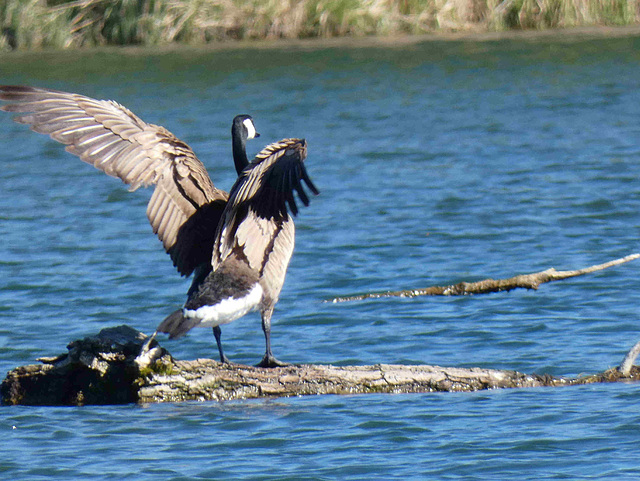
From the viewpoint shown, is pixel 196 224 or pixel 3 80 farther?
pixel 3 80

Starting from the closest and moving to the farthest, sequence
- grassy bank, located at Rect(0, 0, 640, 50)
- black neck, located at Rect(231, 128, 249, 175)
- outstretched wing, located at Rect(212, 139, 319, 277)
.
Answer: outstretched wing, located at Rect(212, 139, 319, 277), black neck, located at Rect(231, 128, 249, 175), grassy bank, located at Rect(0, 0, 640, 50)

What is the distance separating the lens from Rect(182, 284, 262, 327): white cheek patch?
6.25 meters

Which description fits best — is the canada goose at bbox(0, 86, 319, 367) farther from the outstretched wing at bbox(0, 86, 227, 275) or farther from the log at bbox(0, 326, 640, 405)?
the log at bbox(0, 326, 640, 405)

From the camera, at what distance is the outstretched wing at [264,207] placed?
6.48 m

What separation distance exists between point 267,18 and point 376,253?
14.4 m

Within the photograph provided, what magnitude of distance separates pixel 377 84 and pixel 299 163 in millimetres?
15081

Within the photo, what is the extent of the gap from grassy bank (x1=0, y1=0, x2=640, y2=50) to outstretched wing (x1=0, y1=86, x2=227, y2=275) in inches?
683

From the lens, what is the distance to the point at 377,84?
21266mm

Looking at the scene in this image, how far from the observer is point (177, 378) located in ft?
21.0

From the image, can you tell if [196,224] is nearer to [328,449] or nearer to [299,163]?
[299,163]

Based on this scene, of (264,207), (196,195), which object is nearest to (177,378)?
(264,207)

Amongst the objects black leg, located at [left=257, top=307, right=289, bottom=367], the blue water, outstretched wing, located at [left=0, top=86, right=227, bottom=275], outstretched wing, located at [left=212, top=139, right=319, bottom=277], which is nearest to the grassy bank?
the blue water

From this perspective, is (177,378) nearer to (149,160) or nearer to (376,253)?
(149,160)

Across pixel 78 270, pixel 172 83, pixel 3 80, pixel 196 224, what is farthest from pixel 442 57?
pixel 196 224
